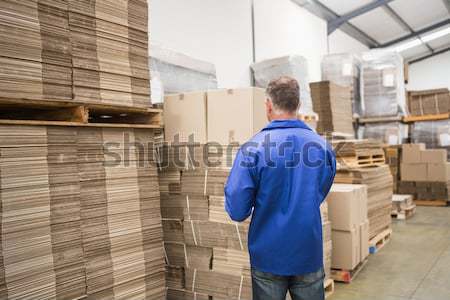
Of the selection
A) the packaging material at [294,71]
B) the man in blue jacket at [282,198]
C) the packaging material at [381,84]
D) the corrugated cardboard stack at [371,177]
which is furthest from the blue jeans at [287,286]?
the packaging material at [381,84]

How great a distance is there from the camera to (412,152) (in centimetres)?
1030

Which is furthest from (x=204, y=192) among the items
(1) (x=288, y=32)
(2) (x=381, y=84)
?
(2) (x=381, y=84)

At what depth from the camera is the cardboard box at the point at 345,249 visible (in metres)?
4.73

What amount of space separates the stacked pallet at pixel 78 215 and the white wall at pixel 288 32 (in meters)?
4.85

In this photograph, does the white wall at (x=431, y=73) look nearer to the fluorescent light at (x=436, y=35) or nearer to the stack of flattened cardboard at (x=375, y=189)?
the fluorescent light at (x=436, y=35)

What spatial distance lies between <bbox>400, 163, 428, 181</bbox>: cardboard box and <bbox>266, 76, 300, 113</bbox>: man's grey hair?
9.03 metres

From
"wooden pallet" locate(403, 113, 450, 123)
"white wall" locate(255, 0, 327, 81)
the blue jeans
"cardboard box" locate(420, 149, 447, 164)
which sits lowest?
the blue jeans

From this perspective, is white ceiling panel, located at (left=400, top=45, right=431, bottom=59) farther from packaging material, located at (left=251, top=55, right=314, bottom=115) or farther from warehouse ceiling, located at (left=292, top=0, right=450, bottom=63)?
packaging material, located at (left=251, top=55, right=314, bottom=115)

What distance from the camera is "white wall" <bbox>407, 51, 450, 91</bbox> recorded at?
1688 cm

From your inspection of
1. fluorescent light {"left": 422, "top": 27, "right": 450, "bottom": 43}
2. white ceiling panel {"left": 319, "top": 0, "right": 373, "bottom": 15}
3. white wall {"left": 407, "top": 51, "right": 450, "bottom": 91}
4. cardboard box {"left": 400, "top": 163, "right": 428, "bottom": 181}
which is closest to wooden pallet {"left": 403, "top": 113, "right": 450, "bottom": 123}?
cardboard box {"left": 400, "top": 163, "right": 428, "bottom": 181}

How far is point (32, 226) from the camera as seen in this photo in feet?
8.68

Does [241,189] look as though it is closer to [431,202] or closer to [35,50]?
[35,50]

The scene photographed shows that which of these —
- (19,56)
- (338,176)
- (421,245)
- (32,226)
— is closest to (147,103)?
(19,56)

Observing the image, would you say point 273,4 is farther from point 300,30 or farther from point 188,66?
point 188,66
